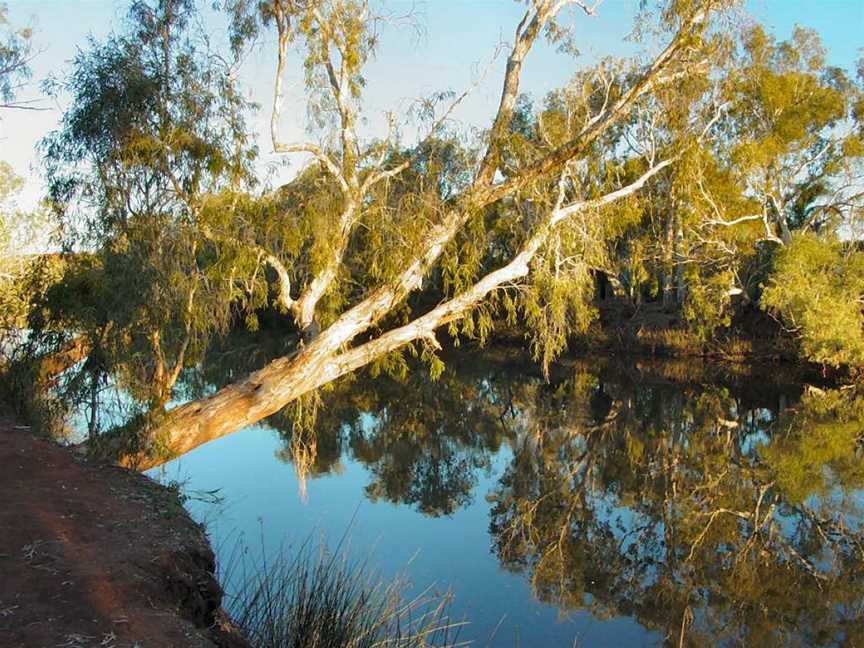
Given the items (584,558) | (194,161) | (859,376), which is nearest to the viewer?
(584,558)

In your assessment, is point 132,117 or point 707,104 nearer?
point 132,117

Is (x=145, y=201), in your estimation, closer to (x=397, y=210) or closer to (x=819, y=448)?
(x=397, y=210)

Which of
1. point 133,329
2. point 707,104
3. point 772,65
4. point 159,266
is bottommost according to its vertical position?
point 133,329

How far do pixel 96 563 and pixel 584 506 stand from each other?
4.93 m

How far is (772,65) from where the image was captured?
1571 centimetres

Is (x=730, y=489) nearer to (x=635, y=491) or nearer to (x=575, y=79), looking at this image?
(x=635, y=491)

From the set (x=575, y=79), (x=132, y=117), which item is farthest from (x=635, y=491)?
(x=132, y=117)

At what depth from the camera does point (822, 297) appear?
1266 cm

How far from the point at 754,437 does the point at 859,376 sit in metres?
4.53

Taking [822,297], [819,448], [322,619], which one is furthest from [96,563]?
[822,297]

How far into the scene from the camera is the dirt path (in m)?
2.55

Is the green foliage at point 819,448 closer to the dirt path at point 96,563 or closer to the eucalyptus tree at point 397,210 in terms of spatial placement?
the eucalyptus tree at point 397,210

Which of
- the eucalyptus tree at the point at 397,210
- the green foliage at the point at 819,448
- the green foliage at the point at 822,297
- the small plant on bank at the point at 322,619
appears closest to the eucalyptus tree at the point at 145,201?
the eucalyptus tree at the point at 397,210

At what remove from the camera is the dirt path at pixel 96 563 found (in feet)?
8.36
